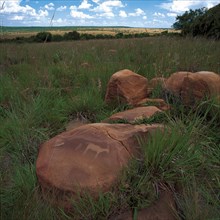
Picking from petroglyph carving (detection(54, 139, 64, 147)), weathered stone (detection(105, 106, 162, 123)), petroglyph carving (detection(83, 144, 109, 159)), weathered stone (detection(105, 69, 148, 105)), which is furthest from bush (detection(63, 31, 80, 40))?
petroglyph carving (detection(83, 144, 109, 159))

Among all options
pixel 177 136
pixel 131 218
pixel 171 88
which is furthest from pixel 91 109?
pixel 131 218

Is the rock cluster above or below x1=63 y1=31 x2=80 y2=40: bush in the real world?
above

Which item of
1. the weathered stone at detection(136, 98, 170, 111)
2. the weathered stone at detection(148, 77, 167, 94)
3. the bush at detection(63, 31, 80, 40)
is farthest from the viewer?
the bush at detection(63, 31, 80, 40)

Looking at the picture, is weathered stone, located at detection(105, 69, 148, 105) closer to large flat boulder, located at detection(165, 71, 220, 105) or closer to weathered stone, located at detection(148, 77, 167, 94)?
weathered stone, located at detection(148, 77, 167, 94)

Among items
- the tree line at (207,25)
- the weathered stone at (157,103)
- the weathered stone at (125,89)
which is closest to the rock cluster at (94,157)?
the weathered stone at (157,103)

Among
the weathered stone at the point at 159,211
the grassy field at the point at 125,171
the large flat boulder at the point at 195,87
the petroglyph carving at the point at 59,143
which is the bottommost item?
the weathered stone at the point at 159,211

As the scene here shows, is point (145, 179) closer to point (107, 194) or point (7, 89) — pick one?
point (107, 194)

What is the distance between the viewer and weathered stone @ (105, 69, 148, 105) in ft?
12.3

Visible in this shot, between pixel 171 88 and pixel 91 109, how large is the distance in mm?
958

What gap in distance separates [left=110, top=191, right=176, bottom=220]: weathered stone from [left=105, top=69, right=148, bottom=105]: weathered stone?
1.73 m

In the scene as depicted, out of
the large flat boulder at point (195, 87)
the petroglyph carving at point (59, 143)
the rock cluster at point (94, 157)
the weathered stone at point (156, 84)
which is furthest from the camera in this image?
the weathered stone at point (156, 84)

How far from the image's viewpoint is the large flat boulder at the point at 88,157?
7.02ft

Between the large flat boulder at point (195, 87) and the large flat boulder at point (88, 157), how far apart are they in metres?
0.94

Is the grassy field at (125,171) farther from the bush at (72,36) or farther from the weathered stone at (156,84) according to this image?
the bush at (72,36)
